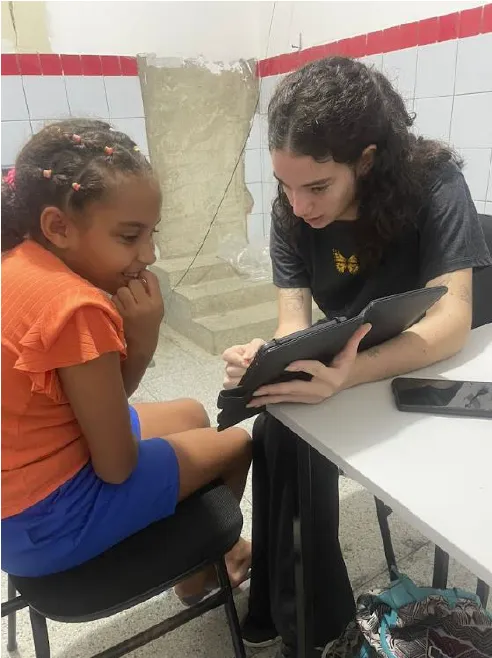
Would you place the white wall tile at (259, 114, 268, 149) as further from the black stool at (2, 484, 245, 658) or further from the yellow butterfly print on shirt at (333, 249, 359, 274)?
the black stool at (2, 484, 245, 658)

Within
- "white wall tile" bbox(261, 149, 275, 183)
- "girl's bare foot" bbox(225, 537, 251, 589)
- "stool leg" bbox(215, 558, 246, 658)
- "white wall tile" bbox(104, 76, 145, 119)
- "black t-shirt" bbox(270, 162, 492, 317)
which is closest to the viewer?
"stool leg" bbox(215, 558, 246, 658)

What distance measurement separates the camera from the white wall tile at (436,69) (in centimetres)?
187

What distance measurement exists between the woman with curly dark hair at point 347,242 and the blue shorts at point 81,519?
0.72ft

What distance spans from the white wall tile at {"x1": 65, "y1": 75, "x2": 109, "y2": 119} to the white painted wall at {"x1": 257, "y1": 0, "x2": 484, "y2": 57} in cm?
91

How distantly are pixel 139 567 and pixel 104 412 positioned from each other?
26 centimetres

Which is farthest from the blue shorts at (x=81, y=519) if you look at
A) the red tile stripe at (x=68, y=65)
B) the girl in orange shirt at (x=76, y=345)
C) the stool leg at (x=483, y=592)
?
the red tile stripe at (x=68, y=65)

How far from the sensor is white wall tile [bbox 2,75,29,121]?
2.31m

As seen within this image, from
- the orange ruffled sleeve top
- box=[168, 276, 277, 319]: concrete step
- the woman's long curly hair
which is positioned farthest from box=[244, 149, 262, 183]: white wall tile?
the orange ruffled sleeve top

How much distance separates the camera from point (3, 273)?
740 mm

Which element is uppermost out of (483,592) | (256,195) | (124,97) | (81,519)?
(124,97)

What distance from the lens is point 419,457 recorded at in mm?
658

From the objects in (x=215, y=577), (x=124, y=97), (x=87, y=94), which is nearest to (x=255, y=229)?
A: (x=124, y=97)

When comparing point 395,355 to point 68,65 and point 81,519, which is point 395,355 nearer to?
point 81,519

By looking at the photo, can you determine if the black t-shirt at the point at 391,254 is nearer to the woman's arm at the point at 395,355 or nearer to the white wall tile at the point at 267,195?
the woman's arm at the point at 395,355
